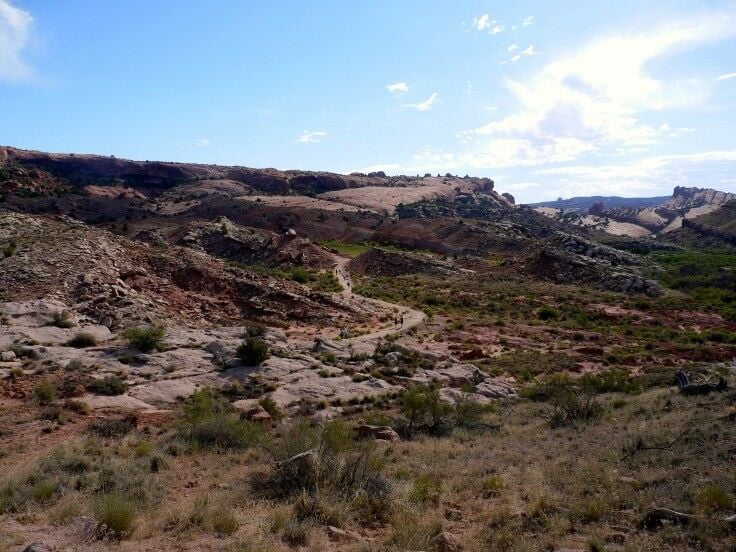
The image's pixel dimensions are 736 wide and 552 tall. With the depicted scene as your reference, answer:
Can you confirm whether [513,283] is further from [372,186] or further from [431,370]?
[372,186]

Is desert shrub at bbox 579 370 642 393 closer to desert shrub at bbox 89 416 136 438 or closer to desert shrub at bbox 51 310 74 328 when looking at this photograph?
desert shrub at bbox 89 416 136 438

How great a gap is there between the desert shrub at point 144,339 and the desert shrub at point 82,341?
107 centimetres

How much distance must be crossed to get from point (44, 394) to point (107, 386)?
164 cm

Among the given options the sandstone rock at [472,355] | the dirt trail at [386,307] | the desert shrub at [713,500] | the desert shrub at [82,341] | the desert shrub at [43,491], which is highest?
the desert shrub at [713,500]

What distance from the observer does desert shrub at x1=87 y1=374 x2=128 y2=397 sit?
601 inches

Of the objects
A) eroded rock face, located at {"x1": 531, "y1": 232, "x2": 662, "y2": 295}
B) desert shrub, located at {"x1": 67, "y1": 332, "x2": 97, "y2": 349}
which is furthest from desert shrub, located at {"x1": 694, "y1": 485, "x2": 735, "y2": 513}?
eroded rock face, located at {"x1": 531, "y1": 232, "x2": 662, "y2": 295}

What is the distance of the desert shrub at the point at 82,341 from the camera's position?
1856 centimetres

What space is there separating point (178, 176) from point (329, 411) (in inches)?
4768

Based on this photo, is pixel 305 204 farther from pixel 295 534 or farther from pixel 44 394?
pixel 295 534

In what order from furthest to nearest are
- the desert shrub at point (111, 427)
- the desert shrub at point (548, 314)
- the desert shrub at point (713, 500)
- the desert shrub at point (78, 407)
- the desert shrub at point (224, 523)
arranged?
1. the desert shrub at point (548, 314)
2. the desert shrub at point (78, 407)
3. the desert shrub at point (111, 427)
4. the desert shrub at point (224, 523)
5. the desert shrub at point (713, 500)

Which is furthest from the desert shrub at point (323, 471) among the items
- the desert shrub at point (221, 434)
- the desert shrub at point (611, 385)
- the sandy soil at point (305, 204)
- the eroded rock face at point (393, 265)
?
the sandy soil at point (305, 204)

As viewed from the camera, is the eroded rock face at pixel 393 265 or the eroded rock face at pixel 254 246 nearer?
the eroded rock face at pixel 254 246

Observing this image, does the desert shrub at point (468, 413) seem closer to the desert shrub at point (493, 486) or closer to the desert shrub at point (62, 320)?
the desert shrub at point (493, 486)

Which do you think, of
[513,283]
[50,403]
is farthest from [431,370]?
[513,283]
